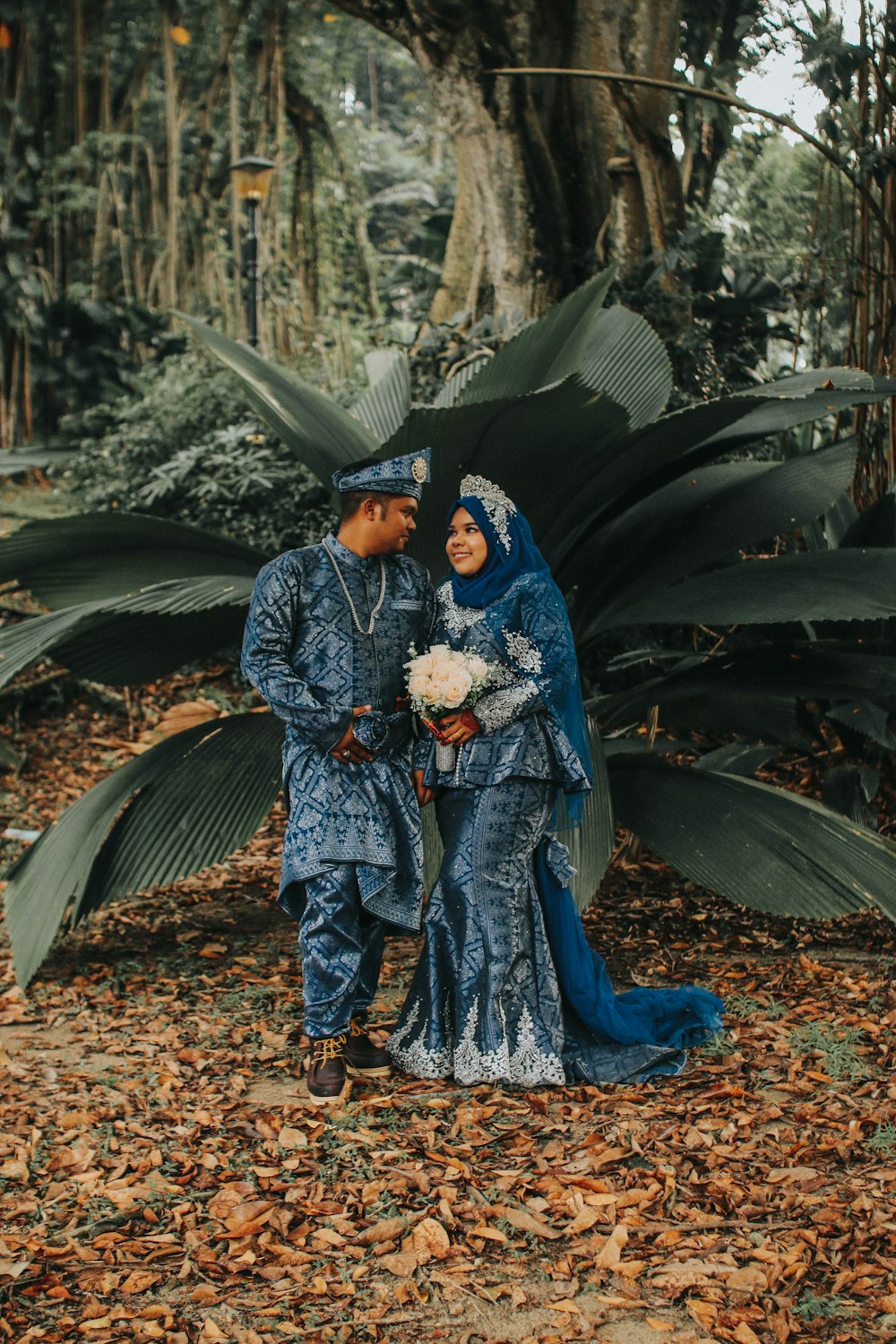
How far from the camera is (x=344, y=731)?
292cm

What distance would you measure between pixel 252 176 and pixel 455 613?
7439 millimetres

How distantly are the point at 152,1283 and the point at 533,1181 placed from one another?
76cm

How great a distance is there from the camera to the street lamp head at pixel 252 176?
9250 millimetres

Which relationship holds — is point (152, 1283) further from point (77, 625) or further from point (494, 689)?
point (77, 625)

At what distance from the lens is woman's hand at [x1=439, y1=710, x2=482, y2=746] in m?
2.94

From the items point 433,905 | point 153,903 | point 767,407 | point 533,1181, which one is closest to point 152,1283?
point 533,1181

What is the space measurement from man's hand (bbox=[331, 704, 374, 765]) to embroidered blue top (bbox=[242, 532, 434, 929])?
0.05 ft

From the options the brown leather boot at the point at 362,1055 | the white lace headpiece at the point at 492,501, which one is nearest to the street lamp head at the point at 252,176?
the white lace headpiece at the point at 492,501

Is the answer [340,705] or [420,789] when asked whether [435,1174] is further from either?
[340,705]

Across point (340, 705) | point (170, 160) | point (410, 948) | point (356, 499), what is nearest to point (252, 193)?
point (170, 160)

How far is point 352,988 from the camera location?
2992 mm

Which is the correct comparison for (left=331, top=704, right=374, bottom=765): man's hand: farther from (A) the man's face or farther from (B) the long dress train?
(A) the man's face

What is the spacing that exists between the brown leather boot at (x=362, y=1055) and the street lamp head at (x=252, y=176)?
7634mm

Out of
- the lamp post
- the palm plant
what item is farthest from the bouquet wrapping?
the lamp post
